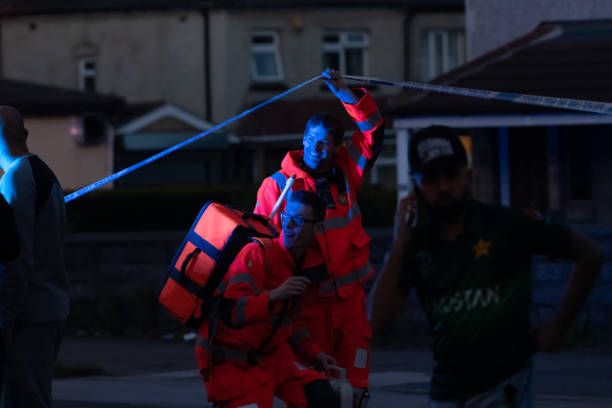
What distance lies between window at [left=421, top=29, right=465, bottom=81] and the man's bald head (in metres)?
28.3

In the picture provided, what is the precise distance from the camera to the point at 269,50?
33.0m

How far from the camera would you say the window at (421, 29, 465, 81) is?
33625 millimetres

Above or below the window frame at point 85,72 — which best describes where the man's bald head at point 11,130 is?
below

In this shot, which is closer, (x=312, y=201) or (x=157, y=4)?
(x=312, y=201)

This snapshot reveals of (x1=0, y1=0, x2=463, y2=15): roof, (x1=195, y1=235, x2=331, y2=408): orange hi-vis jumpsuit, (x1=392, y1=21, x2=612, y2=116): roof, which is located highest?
(x1=0, y1=0, x2=463, y2=15): roof

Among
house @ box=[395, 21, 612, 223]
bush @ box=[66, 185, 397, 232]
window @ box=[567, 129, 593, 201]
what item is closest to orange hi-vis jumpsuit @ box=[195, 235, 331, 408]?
house @ box=[395, 21, 612, 223]

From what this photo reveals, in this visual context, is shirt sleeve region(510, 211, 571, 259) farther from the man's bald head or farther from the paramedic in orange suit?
the man's bald head

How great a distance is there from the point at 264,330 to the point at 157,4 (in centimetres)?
2726

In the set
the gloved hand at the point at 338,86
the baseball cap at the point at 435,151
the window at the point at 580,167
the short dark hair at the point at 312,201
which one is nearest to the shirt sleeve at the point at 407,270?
the baseball cap at the point at 435,151

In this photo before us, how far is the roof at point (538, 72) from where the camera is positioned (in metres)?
16.2

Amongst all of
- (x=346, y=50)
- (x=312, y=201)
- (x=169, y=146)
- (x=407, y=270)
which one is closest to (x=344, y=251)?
(x=312, y=201)

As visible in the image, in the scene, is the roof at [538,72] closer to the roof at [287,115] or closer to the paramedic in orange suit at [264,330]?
the paramedic in orange suit at [264,330]

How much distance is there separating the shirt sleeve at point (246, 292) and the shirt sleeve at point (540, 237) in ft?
4.65

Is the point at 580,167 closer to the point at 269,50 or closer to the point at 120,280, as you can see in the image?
the point at 120,280
